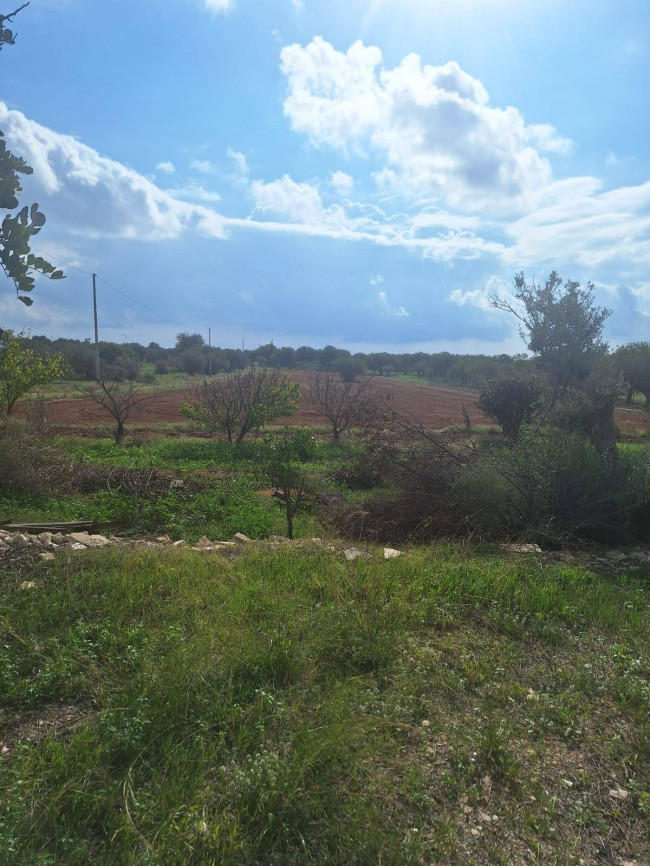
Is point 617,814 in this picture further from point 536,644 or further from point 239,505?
point 239,505

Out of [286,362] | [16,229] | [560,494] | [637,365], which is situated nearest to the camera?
[16,229]

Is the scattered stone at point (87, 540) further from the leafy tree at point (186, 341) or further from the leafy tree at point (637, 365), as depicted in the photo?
the leafy tree at point (186, 341)

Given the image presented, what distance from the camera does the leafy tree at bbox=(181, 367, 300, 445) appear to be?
58.7 ft

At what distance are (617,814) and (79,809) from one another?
7.76ft

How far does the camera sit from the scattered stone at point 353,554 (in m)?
5.89

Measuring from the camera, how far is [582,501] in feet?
23.4

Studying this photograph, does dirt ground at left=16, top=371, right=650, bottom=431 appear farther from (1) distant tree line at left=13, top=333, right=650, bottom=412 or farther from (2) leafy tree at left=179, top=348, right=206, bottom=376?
(2) leafy tree at left=179, top=348, right=206, bottom=376

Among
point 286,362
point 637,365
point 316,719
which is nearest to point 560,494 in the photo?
point 316,719

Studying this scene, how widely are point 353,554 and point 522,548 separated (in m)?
1.98

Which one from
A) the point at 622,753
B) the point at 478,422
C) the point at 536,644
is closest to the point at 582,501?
the point at 536,644

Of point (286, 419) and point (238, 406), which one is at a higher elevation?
point (238, 406)

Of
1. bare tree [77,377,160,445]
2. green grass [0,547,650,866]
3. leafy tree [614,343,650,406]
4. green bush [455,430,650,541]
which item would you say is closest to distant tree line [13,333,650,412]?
leafy tree [614,343,650,406]

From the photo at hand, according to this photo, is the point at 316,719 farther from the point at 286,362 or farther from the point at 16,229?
the point at 286,362

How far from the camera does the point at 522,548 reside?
6609 millimetres
